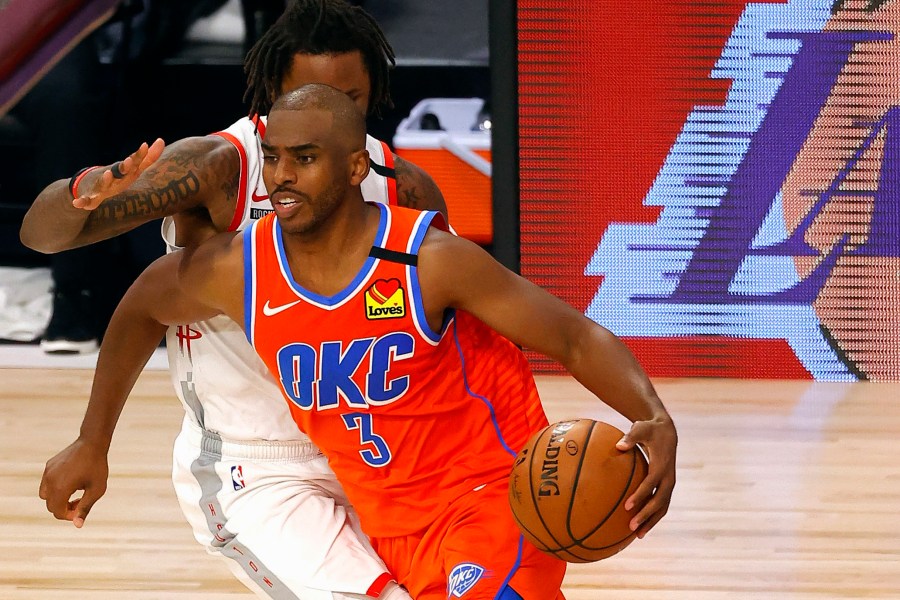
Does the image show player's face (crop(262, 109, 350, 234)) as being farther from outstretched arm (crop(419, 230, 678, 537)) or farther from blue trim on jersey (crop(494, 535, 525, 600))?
blue trim on jersey (crop(494, 535, 525, 600))

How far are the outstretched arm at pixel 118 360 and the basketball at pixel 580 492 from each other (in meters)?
0.71

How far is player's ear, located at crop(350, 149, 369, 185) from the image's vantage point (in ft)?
7.22

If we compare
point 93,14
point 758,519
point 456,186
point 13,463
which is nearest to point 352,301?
point 758,519

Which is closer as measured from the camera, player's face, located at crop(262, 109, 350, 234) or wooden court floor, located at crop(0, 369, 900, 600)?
player's face, located at crop(262, 109, 350, 234)

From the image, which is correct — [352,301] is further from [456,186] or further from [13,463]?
[456,186]

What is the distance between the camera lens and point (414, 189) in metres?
2.70

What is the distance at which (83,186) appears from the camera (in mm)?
2141

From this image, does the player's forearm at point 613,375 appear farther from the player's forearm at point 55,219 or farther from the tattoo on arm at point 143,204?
the player's forearm at point 55,219

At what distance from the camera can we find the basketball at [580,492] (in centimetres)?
206

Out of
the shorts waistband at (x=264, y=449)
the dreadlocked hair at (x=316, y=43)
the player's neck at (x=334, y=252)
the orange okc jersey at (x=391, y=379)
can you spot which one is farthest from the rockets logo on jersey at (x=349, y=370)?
the dreadlocked hair at (x=316, y=43)

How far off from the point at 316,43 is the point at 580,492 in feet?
3.60

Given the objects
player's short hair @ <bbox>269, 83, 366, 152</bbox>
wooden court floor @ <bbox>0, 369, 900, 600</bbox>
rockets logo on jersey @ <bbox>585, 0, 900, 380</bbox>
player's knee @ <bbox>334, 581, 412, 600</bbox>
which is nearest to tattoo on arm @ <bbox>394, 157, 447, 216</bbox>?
player's short hair @ <bbox>269, 83, 366, 152</bbox>

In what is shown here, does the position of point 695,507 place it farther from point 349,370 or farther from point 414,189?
point 349,370

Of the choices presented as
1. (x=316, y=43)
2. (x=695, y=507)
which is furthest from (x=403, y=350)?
(x=695, y=507)
